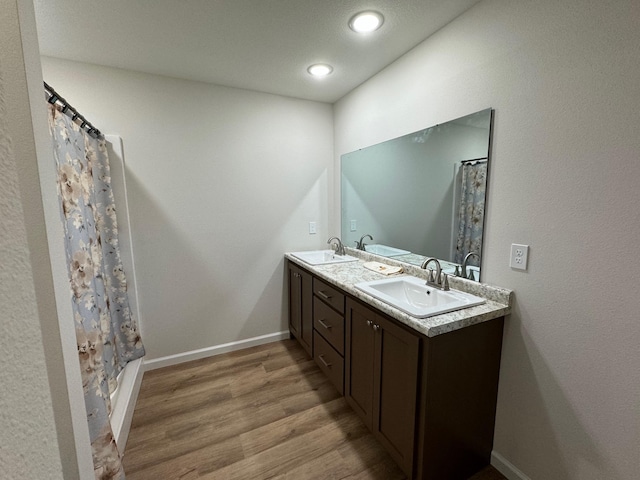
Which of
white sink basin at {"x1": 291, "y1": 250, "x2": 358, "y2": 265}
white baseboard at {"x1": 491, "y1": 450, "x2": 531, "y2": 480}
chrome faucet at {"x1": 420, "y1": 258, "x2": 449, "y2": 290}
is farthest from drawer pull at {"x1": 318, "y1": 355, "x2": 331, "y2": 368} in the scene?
white baseboard at {"x1": 491, "y1": 450, "x2": 531, "y2": 480}

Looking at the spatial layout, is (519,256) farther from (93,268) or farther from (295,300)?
(93,268)

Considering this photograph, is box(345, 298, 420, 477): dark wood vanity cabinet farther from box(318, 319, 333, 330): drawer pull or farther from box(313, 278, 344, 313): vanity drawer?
box(318, 319, 333, 330): drawer pull

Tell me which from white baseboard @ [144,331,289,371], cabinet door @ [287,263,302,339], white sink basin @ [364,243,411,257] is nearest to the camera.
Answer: white sink basin @ [364,243,411,257]

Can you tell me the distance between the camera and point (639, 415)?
1004mm

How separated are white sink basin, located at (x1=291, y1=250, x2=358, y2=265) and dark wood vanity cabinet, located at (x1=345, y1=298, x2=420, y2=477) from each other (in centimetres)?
79

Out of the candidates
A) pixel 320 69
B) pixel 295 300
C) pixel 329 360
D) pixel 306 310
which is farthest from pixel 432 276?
pixel 320 69

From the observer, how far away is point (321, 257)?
2.68 m

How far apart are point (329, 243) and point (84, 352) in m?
2.10

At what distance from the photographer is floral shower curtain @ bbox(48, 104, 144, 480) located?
125cm

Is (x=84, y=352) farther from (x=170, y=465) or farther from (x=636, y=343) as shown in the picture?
(x=636, y=343)

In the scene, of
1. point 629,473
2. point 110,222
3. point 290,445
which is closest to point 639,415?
point 629,473

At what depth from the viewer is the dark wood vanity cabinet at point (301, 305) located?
2.30m

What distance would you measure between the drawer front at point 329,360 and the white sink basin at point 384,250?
2.82 ft

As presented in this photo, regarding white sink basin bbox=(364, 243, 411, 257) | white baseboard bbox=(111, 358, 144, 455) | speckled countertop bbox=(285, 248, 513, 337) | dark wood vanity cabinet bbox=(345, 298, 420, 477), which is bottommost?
white baseboard bbox=(111, 358, 144, 455)
